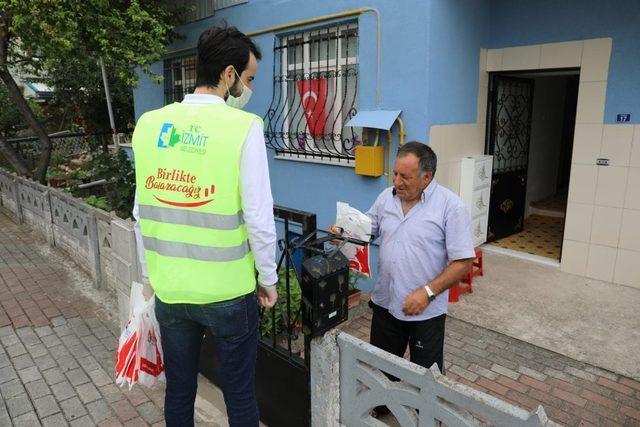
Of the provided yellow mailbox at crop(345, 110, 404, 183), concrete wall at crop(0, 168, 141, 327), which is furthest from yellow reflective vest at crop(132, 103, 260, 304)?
yellow mailbox at crop(345, 110, 404, 183)

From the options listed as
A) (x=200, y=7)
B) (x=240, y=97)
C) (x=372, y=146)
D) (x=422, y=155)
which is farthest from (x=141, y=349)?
(x=200, y=7)

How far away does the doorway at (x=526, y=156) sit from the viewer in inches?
243

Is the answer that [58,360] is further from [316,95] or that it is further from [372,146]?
[316,95]

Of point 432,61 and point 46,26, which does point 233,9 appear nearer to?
point 46,26

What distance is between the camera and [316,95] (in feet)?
21.0

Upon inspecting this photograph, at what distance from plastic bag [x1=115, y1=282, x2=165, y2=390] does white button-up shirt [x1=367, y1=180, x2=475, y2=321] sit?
4.30 ft

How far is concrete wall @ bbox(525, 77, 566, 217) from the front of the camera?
7309mm

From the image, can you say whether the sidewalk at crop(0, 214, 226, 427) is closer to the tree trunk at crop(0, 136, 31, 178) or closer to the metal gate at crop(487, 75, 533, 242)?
the tree trunk at crop(0, 136, 31, 178)

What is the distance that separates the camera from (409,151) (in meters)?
2.53

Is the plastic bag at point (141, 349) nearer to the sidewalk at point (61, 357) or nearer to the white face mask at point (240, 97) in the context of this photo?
the sidewalk at point (61, 357)

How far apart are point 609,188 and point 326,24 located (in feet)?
12.4

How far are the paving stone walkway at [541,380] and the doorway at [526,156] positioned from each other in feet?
8.04

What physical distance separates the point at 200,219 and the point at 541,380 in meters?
2.96

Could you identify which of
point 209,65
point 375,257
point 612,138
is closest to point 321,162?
point 375,257
